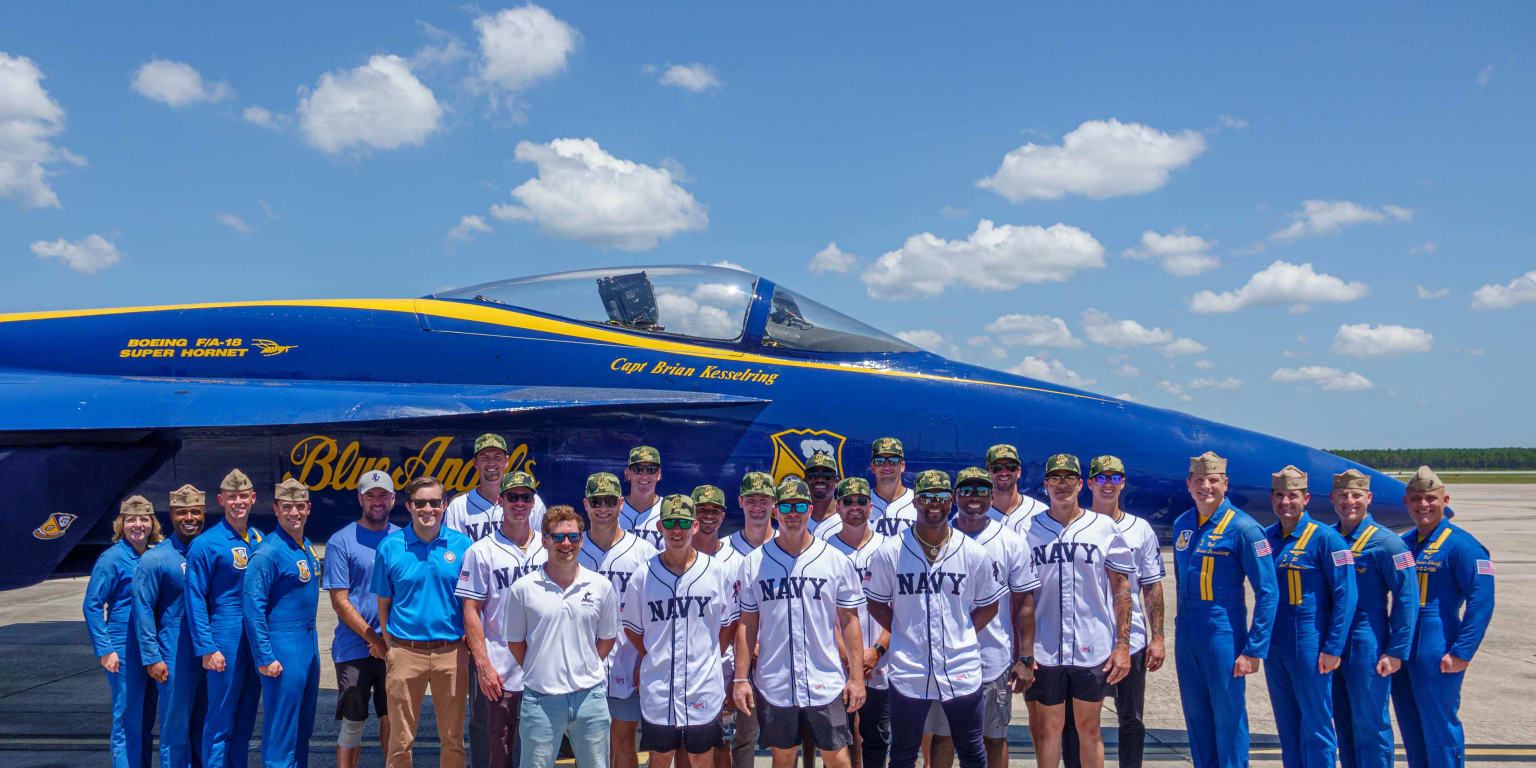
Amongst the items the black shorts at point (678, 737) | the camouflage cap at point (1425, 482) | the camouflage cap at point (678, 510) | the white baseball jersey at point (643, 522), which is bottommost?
the black shorts at point (678, 737)

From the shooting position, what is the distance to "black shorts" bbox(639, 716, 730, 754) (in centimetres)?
402

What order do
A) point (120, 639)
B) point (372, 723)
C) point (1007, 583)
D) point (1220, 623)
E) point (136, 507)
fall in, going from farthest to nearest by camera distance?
1. point (372, 723)
2. point (136, 507)
3. point (120, 639)
4. point (1220, 623)
5. point (1007, 583)

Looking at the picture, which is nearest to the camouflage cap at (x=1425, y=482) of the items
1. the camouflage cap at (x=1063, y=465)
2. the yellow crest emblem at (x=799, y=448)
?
the camouflage cap at (x=1063, y=465)

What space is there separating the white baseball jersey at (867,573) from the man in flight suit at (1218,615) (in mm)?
1584

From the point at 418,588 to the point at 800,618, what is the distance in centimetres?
199

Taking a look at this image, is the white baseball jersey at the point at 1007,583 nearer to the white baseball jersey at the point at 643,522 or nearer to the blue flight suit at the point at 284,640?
the white baseball jersey at the point at 643,522

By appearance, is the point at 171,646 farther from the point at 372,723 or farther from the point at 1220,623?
the point at 1220,623

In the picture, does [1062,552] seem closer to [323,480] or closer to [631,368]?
[631,368]

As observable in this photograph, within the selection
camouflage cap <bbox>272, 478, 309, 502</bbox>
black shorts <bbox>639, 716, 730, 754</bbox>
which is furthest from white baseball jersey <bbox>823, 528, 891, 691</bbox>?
camouflage cap <bbox>272, 478, 309, 502</bbox>

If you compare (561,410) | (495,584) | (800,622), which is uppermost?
(561,410)

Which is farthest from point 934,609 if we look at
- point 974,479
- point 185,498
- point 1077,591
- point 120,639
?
point 120,639

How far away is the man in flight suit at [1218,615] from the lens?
4.59m

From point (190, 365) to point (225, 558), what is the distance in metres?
2.61

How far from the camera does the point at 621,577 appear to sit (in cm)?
434
